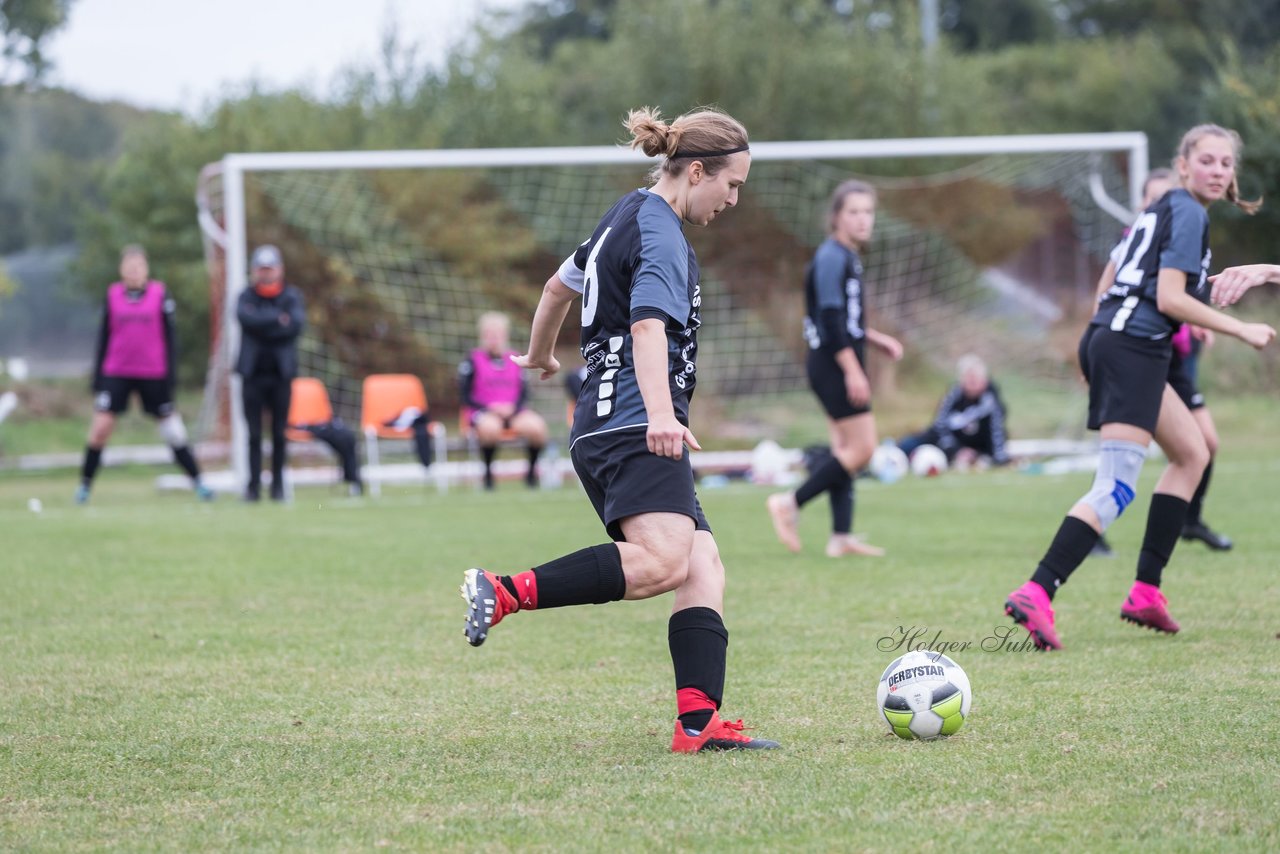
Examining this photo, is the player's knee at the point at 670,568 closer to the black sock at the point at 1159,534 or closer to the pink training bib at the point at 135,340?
the black sock at the point at 1159,534

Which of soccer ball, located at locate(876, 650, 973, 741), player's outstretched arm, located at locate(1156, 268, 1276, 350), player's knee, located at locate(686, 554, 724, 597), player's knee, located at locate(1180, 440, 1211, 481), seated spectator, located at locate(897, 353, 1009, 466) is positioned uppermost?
player's outstretched arm, located at locate(1156, 268, 1276, 350)

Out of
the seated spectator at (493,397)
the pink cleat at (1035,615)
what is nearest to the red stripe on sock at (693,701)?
the pink cleat at (1035,615)

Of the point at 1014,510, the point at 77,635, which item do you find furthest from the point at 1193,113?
the point at 77,635

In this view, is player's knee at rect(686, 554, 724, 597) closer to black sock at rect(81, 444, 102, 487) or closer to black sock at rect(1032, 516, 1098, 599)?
black sock at rect(1032, 516, 1098, 599)

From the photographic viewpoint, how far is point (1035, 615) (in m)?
Answer: 5.41

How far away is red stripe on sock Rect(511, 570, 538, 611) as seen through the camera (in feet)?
12.6

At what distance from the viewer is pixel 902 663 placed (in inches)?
165

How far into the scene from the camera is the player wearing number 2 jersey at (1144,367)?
18.2 ft

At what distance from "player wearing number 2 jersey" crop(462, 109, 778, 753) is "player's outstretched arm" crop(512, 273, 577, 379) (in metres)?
0.25

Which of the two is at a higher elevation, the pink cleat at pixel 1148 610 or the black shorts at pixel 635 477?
the black shorts at pixel 635 477

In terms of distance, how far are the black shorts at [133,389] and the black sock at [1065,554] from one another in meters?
9.37

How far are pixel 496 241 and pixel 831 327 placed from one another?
1082 cm

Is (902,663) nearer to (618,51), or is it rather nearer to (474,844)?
(474,844)

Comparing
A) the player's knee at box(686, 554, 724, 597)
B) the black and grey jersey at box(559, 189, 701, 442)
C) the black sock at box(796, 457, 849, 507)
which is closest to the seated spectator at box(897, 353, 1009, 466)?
the black sock at box(796, 457, 849, 507)
